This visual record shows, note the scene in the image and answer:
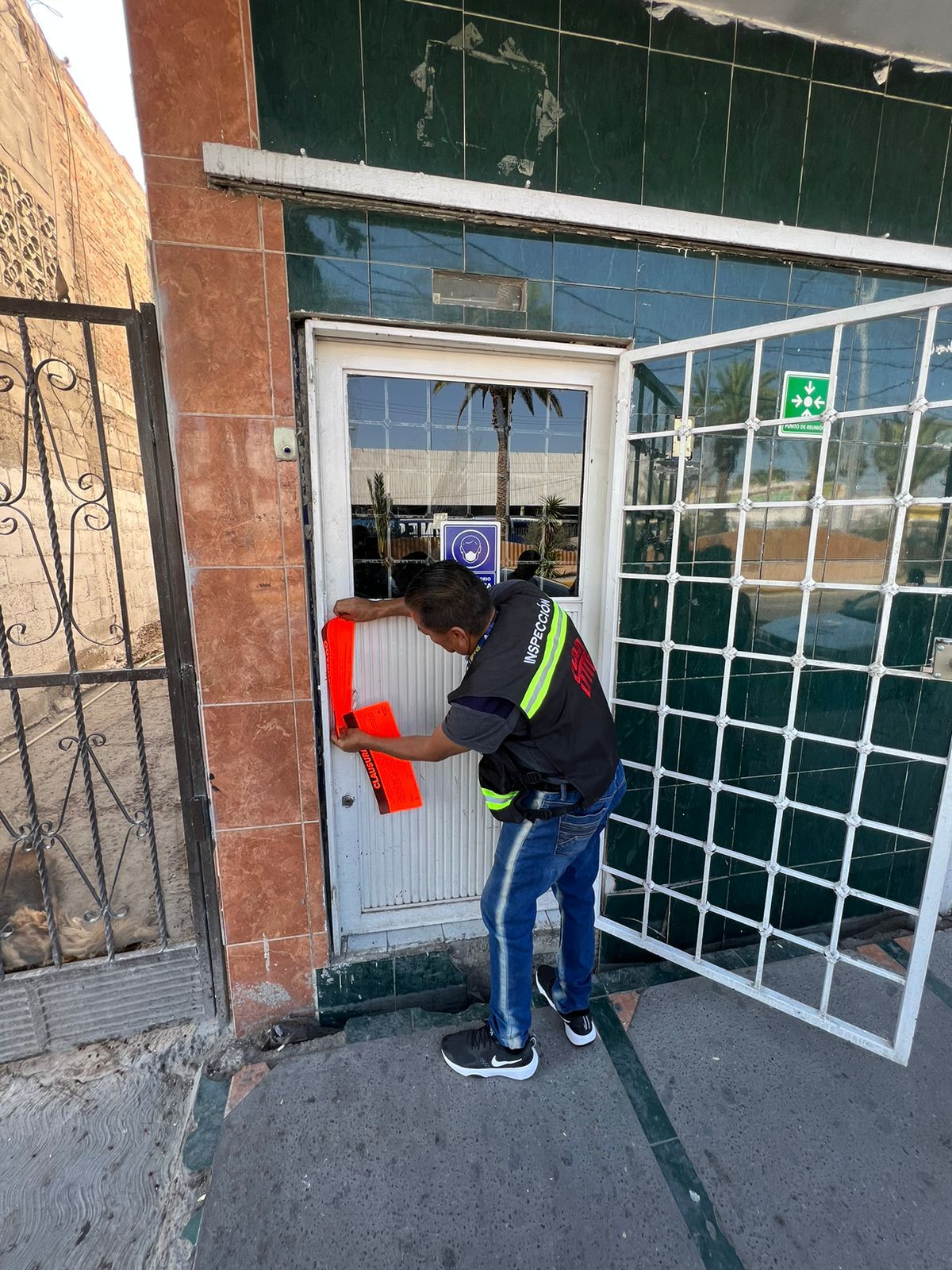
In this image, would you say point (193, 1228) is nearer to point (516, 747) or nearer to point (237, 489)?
point (516, 747)

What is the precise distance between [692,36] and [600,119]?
0.46m

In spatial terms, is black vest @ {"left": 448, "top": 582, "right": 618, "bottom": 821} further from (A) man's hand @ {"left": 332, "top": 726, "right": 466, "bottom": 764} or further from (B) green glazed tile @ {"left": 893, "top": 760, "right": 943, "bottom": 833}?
(B) green glazed tile @ {"left": 893, "top": 760, "right": 943, "bottom": 833}

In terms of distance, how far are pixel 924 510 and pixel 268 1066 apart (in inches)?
141

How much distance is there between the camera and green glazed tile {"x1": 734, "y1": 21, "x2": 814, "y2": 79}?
1.99m

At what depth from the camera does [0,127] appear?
11.7 ft

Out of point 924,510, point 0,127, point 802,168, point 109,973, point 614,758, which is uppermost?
point 0,127

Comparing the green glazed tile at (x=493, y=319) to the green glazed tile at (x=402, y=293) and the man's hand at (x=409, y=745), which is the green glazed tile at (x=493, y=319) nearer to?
the green glazed tile at (x=402, y=293)

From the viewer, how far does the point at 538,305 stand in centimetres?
197

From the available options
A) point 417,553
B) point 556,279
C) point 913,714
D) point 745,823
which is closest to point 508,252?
point 556,279

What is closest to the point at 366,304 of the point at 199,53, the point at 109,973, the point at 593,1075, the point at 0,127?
the point at 199,53

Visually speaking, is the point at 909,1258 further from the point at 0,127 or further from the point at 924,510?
the point at 0,127

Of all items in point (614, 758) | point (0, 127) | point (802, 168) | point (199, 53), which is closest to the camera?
point (199, 53)

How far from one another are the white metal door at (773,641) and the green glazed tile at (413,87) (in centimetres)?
99

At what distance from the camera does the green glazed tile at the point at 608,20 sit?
6.08ft
